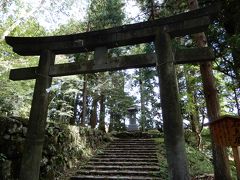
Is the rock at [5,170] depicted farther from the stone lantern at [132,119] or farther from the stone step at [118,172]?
the stone lantern at [132,119]

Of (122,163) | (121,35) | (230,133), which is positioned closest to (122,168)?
(122,163)

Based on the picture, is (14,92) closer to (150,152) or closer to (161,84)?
(150,152)

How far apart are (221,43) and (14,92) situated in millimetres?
8761

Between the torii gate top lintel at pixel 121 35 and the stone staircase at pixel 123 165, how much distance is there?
160 inches

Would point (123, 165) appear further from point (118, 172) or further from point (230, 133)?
point (230, 133)

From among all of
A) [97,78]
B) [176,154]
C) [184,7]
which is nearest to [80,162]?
[176,154]

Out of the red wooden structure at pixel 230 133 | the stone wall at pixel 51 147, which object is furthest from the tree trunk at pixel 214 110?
the stone wall at pixel 51 147

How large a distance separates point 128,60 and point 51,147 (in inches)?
147

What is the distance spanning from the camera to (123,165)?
27.0ft

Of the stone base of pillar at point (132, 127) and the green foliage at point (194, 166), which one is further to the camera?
the stone base of pillar at point (132, 127)

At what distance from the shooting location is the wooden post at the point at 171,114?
3.92 meters

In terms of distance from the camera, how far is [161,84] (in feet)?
14.3

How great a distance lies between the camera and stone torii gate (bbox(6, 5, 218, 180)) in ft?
13.3

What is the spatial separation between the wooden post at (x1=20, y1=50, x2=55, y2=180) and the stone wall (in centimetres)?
83
